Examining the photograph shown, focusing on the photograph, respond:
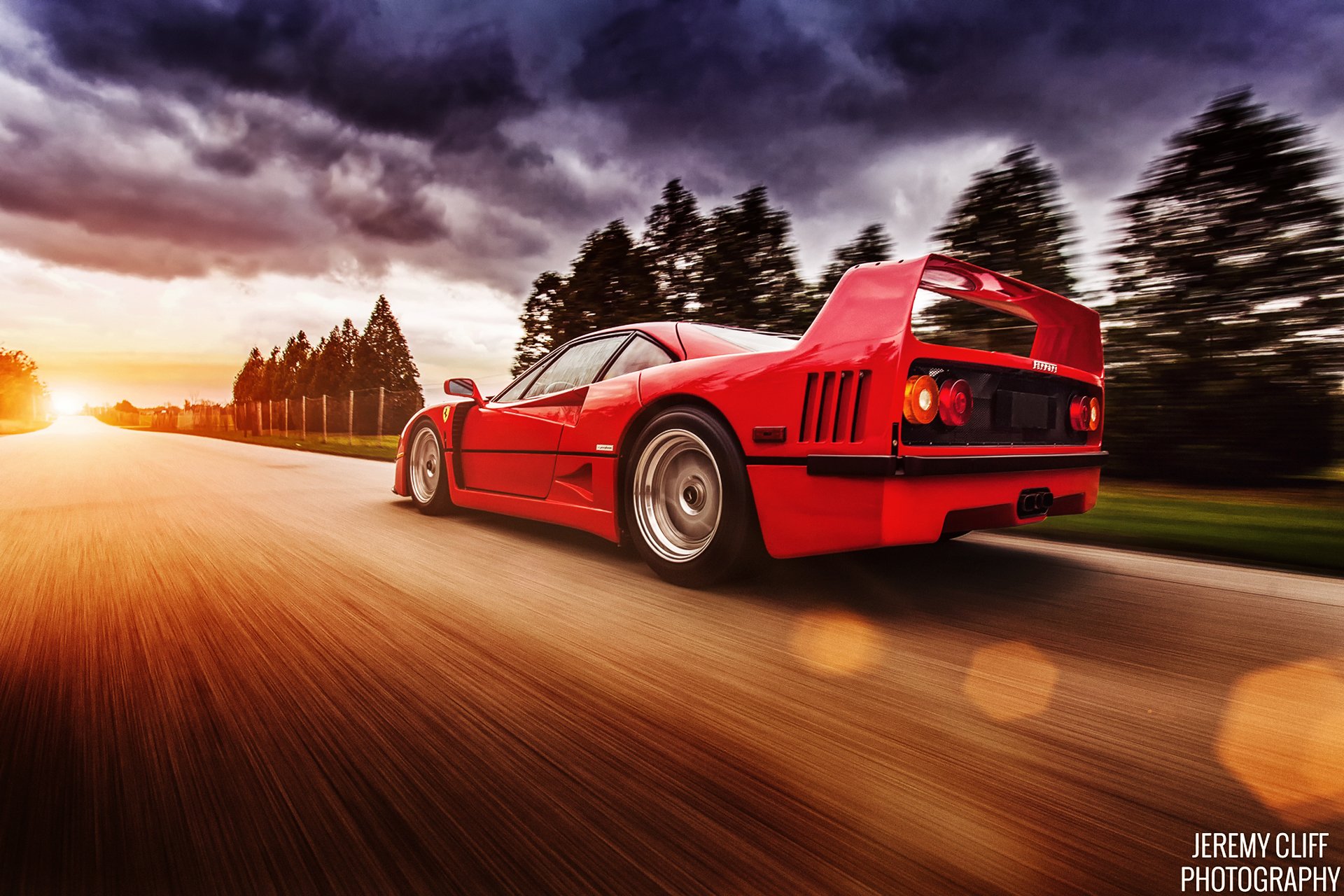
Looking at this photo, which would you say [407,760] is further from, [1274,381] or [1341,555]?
[1274,381]

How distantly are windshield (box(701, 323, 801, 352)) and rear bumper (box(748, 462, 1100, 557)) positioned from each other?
0.88 metres

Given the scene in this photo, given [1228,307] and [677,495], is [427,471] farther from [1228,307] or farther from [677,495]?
[1228,307]

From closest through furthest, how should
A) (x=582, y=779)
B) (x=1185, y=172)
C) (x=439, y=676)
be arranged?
1. (x=582, y=779)
2. (x=439, y=676)
3. (x=1185, y=172)

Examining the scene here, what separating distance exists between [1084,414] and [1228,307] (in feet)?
13.2

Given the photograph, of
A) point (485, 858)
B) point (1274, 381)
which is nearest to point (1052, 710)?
point (485, 858)

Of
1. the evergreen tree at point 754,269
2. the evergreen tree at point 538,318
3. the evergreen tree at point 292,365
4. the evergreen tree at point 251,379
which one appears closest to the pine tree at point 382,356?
the evergreen tree at point 292,365

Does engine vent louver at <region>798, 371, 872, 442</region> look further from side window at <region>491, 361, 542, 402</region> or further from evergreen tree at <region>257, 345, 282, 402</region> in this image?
evergreen tree at <region>257, 345, 282, 402</region>

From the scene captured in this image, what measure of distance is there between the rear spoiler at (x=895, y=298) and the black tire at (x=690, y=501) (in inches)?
23.7

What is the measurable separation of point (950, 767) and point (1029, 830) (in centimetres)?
25

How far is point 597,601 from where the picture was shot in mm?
2992

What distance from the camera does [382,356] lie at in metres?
59.5

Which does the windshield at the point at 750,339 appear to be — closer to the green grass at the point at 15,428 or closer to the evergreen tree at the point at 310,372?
the green grass at the point at 15,428

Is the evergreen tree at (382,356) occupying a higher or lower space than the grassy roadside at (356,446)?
higher

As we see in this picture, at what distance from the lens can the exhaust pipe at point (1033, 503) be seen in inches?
115
